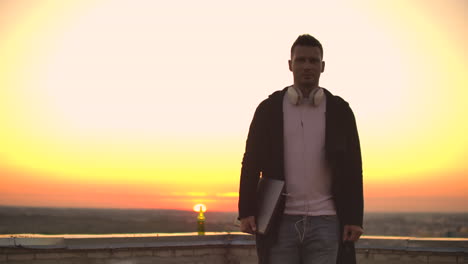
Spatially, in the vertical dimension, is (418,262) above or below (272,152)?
below

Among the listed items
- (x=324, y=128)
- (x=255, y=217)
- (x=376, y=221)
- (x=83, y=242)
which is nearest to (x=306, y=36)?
(x=324, y=128)

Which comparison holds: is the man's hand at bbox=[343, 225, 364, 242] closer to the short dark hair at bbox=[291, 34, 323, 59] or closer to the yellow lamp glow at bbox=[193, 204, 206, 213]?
the short dark hair at bbox=[291, 34, 323, 59]

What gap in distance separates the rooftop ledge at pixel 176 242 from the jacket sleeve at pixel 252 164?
397 centimetres

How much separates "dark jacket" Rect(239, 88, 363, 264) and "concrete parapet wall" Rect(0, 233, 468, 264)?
3957 millimetres

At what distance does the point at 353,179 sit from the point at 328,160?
0.57 feet

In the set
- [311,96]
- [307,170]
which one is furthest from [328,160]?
[311,96]

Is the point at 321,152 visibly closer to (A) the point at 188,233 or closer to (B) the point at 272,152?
(B) the point at 272,152

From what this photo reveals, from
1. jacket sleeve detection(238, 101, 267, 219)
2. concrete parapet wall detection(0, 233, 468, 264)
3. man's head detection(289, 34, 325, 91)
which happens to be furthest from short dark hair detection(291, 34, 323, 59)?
concrete parapet wall detection(0, 233, 468, 264)

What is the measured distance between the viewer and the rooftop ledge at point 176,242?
21.5 feet

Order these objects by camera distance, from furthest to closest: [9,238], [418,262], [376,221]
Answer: [376,221]
[418,262]
[9,238]

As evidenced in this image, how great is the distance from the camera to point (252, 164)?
3.28 meters

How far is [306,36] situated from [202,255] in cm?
468

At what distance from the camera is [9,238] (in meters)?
6.43

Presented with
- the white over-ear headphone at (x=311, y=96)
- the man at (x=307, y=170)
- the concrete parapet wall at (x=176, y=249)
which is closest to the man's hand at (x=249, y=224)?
the man at (x=307, y=170)
